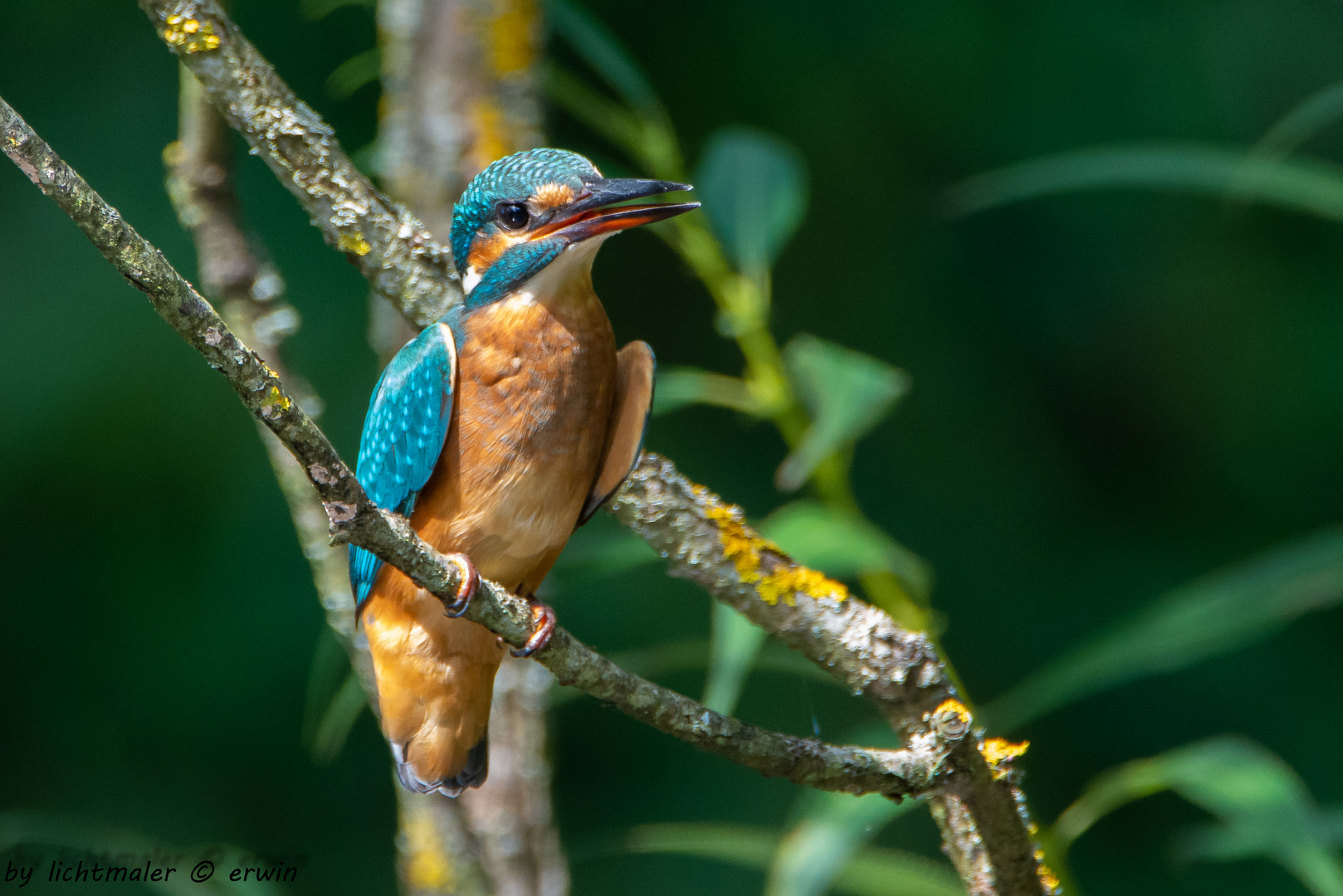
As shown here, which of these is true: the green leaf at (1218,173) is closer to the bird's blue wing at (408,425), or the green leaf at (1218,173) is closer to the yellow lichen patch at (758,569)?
the yellow lichen patch at (758,569)

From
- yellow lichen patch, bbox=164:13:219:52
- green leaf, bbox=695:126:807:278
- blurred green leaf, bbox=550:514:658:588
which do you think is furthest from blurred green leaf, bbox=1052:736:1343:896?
yellow lichen patch, bbox=164:13:219:52

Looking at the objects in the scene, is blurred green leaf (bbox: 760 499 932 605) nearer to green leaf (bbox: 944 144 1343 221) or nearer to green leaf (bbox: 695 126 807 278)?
green leaf (bbox: 695 126 807 278)

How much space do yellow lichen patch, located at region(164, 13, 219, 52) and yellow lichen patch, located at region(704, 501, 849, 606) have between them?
604 mm

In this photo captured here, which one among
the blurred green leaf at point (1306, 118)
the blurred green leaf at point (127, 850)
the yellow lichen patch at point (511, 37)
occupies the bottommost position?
the blurred green leaf at point (127, 850)

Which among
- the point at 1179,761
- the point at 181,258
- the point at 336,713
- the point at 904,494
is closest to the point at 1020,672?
the point at 904,494

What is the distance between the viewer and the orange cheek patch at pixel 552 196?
122 cm

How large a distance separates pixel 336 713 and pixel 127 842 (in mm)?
467

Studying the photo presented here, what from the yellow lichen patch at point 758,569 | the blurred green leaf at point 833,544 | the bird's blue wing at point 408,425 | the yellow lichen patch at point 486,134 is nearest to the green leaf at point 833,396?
the blurred green leaf at point 833,544

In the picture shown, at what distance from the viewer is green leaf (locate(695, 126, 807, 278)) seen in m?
1.63

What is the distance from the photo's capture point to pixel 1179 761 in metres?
1.32

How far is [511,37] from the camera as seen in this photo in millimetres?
1857

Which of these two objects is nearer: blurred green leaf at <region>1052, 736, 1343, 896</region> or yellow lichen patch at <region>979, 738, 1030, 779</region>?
yellow lichen patch at <region>979, 738, 1030, 779</region>

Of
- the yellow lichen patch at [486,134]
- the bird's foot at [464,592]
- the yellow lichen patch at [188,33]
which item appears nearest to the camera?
the bird's foot at [464,592]

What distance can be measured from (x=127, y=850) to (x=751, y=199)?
139cm
